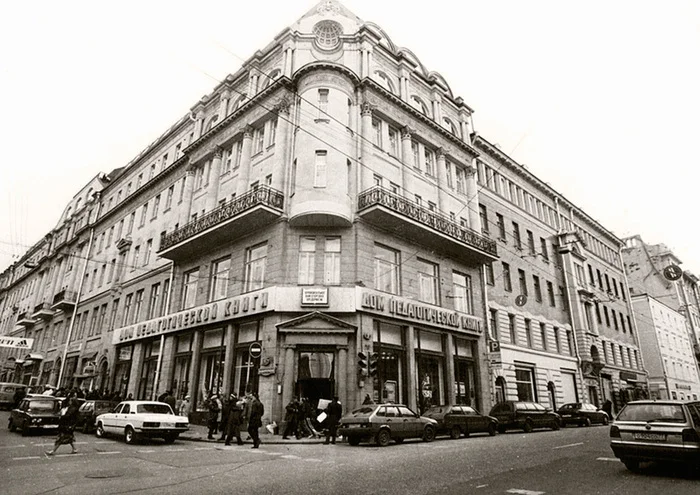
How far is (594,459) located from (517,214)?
27999mm

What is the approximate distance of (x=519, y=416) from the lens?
2178 centimetres

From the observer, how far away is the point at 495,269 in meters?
31.6

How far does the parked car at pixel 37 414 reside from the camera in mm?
→ 17406

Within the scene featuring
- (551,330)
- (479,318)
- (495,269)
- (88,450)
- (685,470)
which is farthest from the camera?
(551,330)

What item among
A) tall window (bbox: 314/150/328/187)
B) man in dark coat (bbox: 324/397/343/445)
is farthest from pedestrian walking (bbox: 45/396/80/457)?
tall window (bbox: 314/150/328/187)

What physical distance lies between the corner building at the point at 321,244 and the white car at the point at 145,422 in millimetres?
4127

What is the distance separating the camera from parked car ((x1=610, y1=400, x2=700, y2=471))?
8.38m

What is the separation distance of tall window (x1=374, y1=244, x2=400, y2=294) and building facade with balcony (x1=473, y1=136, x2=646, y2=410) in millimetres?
8386

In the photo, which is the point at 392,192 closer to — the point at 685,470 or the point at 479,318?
the point at 479,318

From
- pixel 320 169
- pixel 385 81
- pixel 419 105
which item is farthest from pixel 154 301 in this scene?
pixel 419 105

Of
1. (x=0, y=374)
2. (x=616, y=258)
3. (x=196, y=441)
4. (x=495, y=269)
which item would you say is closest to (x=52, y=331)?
(x=0, y=374)

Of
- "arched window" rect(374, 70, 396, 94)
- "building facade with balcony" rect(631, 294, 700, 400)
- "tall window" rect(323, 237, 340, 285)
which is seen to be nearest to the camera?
"tall window" rect(323, 237, 340, 285)

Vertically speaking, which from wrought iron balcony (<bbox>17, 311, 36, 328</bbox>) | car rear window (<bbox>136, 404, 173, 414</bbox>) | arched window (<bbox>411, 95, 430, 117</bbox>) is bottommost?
car rear window (<bbox>136, 404, 173, 414</bbox>)

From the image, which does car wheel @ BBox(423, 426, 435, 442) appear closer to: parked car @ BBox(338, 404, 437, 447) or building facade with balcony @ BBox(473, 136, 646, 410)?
parked car @ BBox(338, 404, 437, 447)
